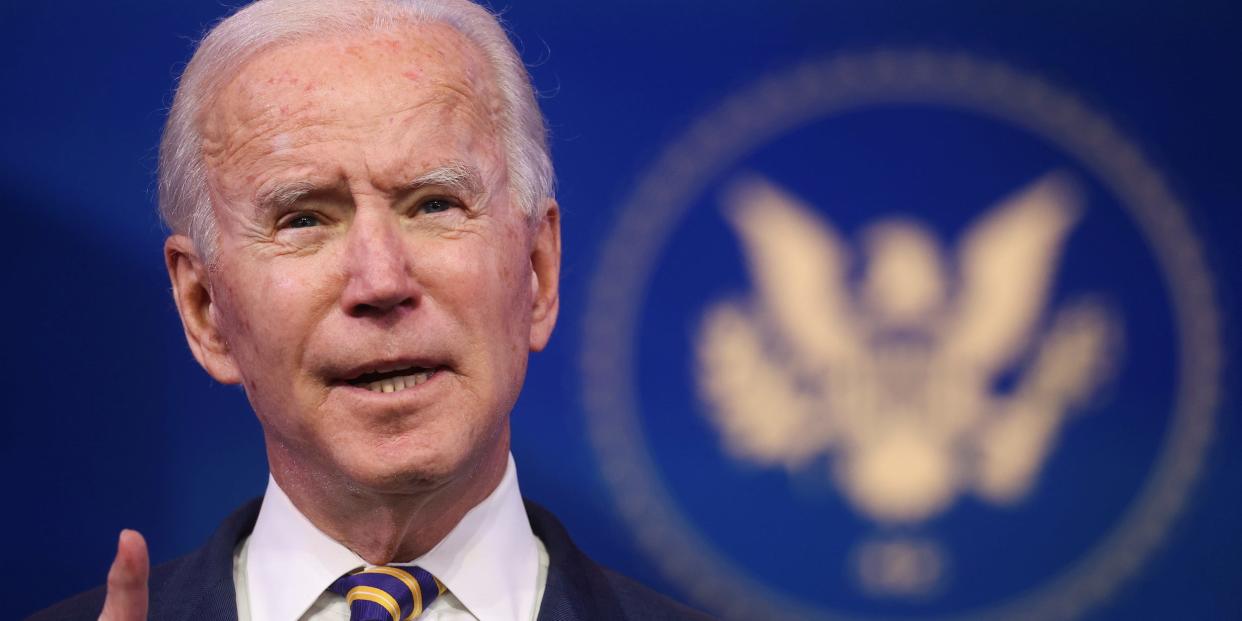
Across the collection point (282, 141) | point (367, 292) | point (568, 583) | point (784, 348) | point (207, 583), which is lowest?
point (207, 583)

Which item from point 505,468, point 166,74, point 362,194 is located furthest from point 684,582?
point 166,74

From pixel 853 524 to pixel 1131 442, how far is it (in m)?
0.46

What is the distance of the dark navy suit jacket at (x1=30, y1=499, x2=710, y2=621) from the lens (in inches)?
68.4

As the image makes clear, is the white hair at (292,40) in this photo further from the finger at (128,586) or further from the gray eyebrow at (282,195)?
the finger at (128,586)

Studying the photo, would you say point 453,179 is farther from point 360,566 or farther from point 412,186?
point 360,566

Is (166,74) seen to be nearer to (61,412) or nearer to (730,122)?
(61,412)

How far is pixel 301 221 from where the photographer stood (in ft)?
5.36

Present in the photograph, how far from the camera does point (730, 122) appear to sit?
2160 millimetres

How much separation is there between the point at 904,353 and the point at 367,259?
95 centimetres

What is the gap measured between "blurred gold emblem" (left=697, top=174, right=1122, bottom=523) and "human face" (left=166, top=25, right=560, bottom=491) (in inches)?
22.5

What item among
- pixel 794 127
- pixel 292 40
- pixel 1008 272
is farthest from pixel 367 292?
pixel 1008 272

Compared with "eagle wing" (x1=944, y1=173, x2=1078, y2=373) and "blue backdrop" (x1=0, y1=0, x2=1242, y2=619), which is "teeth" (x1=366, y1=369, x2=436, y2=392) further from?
"eagle wing" (x1=944, y1=173, x2=1078, y2=373)

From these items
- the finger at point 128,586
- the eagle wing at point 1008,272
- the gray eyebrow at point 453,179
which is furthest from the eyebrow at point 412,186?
the eagle wing at point 1008,272

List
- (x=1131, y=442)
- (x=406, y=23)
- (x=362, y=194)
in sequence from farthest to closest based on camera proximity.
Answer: (x=1131, y=442) → (x=406, y=23) → (x=362, y=194)
